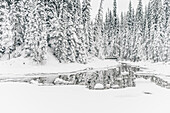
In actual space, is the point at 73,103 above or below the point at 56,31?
below

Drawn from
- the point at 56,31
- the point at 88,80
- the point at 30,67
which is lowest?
the point at 88,80

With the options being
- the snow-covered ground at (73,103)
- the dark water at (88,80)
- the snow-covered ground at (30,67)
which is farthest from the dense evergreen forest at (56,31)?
the snow-covered ground at (73,103)

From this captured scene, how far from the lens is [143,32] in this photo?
3253 inches

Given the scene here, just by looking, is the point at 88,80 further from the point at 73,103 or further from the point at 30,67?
the point at 73,103

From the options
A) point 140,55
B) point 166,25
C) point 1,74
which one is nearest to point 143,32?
point 140,55

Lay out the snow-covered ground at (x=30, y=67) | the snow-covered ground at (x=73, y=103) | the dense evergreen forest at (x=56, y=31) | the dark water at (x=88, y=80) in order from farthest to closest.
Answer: the dense evergreen forest at (x=56, y=31) < the snow-covered ground at (x=30, y=67) < the dark water at (x=88, y=80) < the snow-covered ground at (x=73, y=103)

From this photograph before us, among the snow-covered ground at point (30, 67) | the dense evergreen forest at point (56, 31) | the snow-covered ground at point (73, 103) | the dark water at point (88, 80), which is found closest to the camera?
the snow-covered ground at point (73, 103)

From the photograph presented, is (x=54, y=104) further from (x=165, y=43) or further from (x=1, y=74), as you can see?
(x=165, y=43)

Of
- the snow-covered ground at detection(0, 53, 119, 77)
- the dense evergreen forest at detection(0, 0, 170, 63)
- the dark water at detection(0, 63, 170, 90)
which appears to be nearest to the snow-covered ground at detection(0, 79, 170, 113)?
the dark water at detection(0, 63, 170, 90)

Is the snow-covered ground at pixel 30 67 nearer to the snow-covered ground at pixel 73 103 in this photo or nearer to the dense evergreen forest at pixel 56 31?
the dense evergreen forest at pixel 56 31

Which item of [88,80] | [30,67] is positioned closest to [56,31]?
[30,67]

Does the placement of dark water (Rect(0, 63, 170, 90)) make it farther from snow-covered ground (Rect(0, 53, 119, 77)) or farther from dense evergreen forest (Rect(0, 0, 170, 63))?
dense evergreen forest (Rect(0, 0, 170, 63))

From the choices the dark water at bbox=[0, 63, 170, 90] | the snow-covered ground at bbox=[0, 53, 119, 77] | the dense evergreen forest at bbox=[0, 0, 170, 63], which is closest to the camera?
the dark water at bbox=[0, 63, 170, 90]

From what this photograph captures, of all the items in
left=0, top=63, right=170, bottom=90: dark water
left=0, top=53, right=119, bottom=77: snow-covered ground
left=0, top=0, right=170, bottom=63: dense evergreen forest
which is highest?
left=0, top=0, right=170, bottom=63: dense evergreen forest
